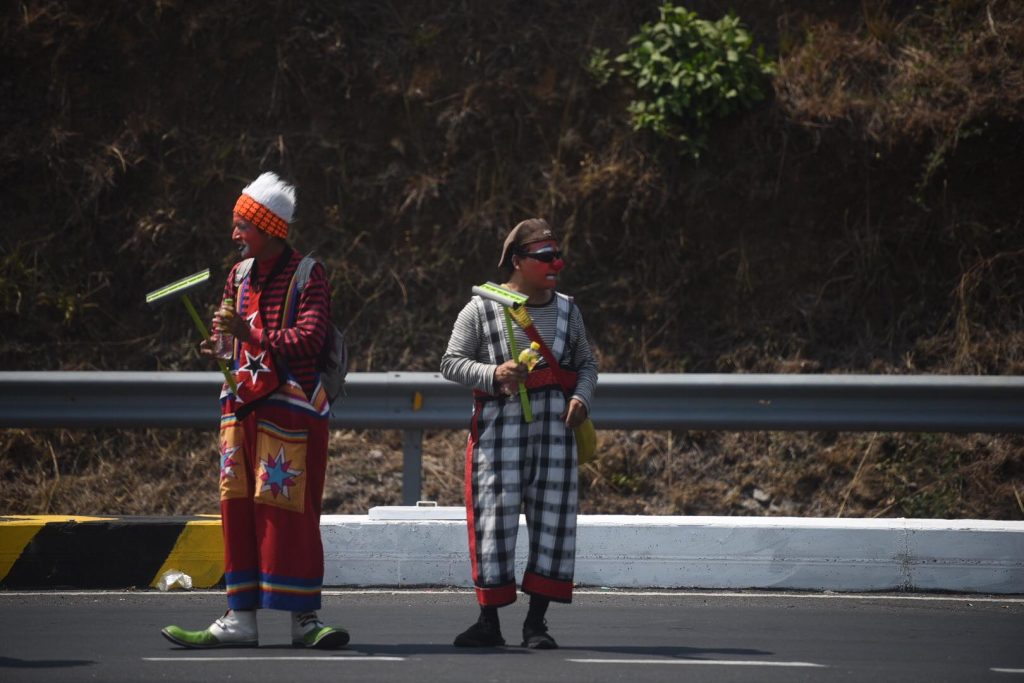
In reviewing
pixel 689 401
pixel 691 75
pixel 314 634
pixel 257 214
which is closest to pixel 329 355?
pixel 257 214

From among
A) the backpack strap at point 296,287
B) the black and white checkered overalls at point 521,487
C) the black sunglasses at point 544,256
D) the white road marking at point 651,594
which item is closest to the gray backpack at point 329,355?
the backpack strap at point 296,287

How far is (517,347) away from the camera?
275 inches

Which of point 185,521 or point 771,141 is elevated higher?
point 771,141

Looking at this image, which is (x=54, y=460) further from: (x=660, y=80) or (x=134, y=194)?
(x=660, y=80)

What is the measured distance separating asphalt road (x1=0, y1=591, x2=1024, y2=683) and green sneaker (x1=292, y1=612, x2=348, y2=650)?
65mm

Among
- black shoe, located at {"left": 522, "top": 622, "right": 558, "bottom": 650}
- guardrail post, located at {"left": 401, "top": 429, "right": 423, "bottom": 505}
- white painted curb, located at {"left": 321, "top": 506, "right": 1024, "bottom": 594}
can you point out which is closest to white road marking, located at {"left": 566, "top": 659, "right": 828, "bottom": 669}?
black shoe, located at {"left": 522, "top": 622, "right": 558, "bottom": 650}

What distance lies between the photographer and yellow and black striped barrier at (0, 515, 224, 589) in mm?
8688

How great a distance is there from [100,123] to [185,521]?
5.95 metres

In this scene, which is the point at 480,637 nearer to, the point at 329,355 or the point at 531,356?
the point at 531,356

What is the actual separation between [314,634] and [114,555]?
7.93ft

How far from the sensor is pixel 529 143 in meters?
13.6

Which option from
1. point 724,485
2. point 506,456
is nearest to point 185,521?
point 506,456

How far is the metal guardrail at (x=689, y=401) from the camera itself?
9.96 m

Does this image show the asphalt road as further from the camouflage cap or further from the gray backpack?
the camouflage cap
